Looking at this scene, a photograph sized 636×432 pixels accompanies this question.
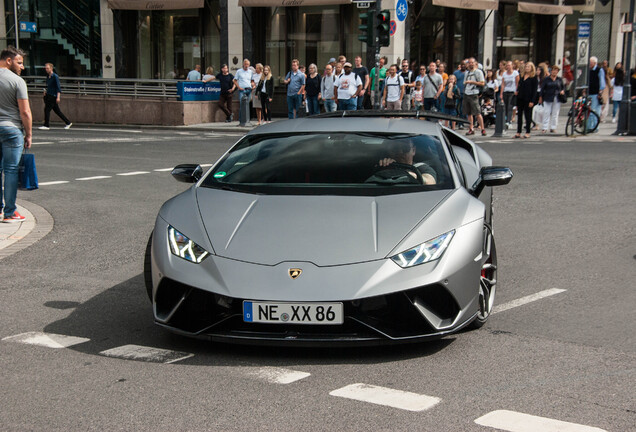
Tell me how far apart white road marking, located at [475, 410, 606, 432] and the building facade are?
29.6 meters

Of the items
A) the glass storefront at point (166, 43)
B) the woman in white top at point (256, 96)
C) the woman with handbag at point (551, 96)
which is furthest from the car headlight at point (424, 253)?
the glass storefront at point (166, 43)

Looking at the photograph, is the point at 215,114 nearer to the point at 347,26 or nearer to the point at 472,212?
the point at 347,26

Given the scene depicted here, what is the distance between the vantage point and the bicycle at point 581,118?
75.5 ft

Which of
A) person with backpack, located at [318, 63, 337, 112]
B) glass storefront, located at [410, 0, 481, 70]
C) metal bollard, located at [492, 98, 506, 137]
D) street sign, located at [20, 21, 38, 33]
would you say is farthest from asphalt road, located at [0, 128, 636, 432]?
street sign, located at [20, 21, 38, 33]

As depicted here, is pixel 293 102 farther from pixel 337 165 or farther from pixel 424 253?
pixel 424 253

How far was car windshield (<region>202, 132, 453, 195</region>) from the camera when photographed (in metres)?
5.68

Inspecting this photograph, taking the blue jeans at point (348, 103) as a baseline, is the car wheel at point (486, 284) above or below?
below

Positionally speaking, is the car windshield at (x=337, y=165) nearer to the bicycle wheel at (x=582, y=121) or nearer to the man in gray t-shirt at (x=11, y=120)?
the man in gray t-shirt at (x=11, y=120)

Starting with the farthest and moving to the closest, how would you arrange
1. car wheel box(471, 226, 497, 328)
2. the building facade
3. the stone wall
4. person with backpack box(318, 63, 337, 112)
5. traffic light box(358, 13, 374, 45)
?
the building facade, the stone wall, person with backpack box(318, 63, 337, 112), traffic light box(358, 13, 374, 45), car wheel box(471, 226, 497, 328)

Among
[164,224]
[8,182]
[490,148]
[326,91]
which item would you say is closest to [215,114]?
[326,91]

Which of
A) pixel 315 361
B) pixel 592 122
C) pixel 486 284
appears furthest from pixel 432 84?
pixel 315 361

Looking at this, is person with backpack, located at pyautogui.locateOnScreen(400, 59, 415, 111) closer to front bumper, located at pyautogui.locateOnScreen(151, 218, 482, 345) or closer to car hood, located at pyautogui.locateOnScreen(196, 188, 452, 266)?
car hood, located at pyautogui.locateOnScreen(196, 188, 452, 266)

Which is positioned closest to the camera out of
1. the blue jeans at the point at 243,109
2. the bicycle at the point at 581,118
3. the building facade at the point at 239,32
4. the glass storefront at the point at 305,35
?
the bicycle at the point at 581,118

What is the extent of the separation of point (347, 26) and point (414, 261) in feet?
97.0
